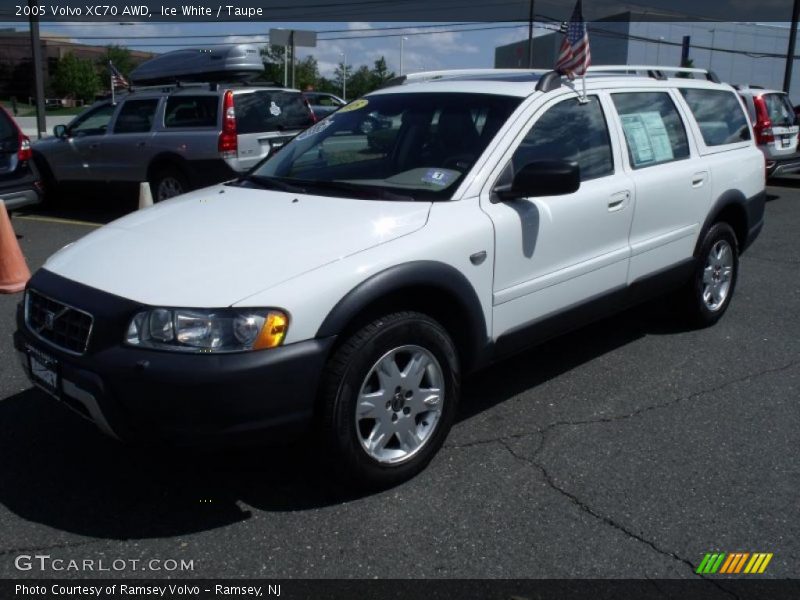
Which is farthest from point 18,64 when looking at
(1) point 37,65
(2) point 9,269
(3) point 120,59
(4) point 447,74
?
(4) point 447,74

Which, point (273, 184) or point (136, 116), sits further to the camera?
point (136, 116)

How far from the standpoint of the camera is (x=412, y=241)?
3518mm

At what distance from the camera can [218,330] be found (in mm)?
3016

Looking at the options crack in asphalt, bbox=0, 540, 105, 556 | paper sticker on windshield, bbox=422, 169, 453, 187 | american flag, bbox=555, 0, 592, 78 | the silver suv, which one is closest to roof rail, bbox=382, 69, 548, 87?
american flag, bbox=555, 0, 592, 78

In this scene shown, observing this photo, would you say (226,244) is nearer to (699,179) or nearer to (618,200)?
(618,200)

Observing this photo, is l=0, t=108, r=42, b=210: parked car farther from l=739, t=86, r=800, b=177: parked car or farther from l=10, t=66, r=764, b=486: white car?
l=739, t=86, r=800, b=177: parked car

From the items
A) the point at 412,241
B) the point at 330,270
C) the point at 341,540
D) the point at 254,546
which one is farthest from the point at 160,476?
the point at 412,241

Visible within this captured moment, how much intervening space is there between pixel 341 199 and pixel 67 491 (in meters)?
1.80

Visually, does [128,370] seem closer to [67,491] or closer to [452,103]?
[67,491]

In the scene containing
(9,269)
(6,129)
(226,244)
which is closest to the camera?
(226,244)

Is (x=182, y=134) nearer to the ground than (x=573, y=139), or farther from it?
nearer to the ground

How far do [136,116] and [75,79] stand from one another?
60346 millimetres

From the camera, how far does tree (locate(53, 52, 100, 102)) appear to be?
213 ft

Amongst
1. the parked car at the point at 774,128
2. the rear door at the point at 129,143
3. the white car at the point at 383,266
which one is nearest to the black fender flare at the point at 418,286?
the white car at the point at 383,266
